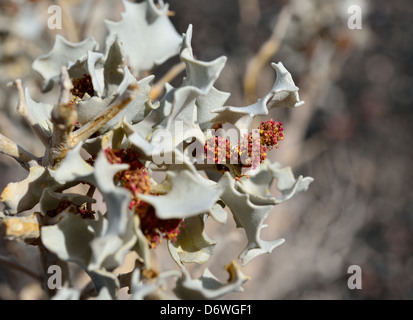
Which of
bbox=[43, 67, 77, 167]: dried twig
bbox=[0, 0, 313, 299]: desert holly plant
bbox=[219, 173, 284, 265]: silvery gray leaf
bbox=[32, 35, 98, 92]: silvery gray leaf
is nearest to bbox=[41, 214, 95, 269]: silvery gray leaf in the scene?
bbox=[0, 0, 313, 299]: desert holly plant

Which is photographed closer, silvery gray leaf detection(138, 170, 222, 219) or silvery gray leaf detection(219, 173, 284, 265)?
silvery gray leaf detection(138, 170, 222, 219)

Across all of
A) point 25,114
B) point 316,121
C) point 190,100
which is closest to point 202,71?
point 190,100

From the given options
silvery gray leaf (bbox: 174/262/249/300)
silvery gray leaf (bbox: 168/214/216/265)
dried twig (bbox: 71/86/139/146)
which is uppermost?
dried twig (bbox: 71/86/139/146)

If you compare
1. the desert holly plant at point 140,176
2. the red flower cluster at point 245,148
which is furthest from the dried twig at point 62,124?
the red flower cluster at point 245,148

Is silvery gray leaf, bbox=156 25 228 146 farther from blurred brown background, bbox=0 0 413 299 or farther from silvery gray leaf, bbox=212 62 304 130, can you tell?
blurred brown background, bbox=0 0 413 299

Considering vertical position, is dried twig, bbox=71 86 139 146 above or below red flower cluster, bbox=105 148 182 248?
above

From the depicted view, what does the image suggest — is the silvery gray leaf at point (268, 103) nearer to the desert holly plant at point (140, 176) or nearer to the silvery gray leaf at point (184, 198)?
the desert holly plant at point (140, 176)
